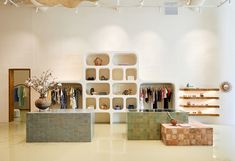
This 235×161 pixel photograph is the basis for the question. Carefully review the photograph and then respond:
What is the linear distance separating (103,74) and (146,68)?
1.53 meters

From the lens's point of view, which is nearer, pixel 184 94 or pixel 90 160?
pixel 90 160

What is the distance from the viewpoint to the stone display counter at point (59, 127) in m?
7.06

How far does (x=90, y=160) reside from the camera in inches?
212

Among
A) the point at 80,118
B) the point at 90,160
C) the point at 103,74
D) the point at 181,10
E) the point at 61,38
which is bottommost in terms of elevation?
the point at 90,160

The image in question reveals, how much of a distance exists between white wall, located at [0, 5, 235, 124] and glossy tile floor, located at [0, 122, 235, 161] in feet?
11.1

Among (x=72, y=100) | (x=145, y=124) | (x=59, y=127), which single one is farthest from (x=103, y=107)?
(x=59, y=127)

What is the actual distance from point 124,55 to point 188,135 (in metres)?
4.85

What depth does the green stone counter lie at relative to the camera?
7.30 m

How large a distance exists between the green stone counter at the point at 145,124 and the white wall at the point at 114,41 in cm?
347

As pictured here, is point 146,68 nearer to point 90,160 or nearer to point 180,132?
point 180,132

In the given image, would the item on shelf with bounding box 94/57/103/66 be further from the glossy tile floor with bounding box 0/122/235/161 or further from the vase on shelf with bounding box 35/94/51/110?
the vase on shelf with bounding box 35/94/51/110

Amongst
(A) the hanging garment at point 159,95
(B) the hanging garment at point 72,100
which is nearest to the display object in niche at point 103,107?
(B) the hanging garment at point 72,100

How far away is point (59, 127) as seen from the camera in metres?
7.08

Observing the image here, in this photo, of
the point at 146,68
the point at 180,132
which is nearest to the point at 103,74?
the point at 146,68
